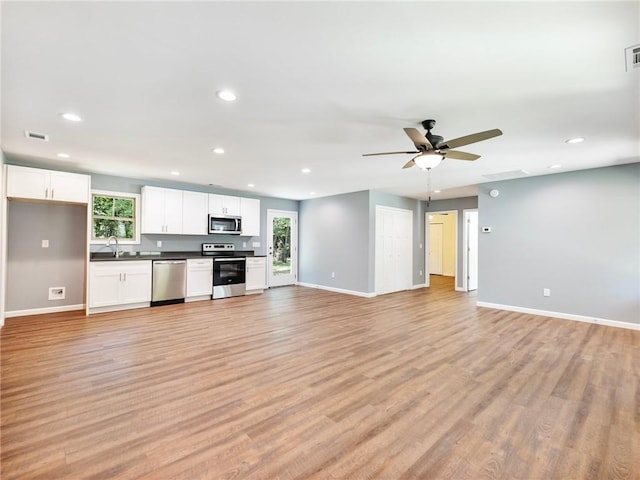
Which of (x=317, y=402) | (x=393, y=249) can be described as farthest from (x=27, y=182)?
(x=393, y=249)

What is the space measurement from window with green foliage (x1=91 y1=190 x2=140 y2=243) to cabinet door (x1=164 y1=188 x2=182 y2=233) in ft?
1.74

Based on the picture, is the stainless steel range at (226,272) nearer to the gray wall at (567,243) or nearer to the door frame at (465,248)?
the gray wall at (567,243)

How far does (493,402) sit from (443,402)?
41 cm

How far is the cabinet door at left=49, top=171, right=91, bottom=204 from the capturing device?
4.64 meters

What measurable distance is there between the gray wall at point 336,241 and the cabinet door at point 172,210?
11.2 ft

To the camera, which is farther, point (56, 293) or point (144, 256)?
point (144, 256)

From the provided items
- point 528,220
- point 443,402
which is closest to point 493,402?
point 443,402

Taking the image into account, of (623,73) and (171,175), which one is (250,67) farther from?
(171,175)

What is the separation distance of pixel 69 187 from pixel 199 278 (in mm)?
2666

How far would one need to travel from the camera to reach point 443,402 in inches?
93.7

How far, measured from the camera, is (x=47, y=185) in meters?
4.58

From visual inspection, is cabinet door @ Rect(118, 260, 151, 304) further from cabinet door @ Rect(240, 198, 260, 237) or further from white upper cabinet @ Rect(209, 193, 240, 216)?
cabinet door @ Rect(240, 198, 260, 237)

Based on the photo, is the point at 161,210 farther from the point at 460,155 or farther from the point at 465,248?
the point at 465,248

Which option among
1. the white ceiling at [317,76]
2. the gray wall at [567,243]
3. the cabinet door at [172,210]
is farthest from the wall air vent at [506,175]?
the cabinet door at [172,210]
